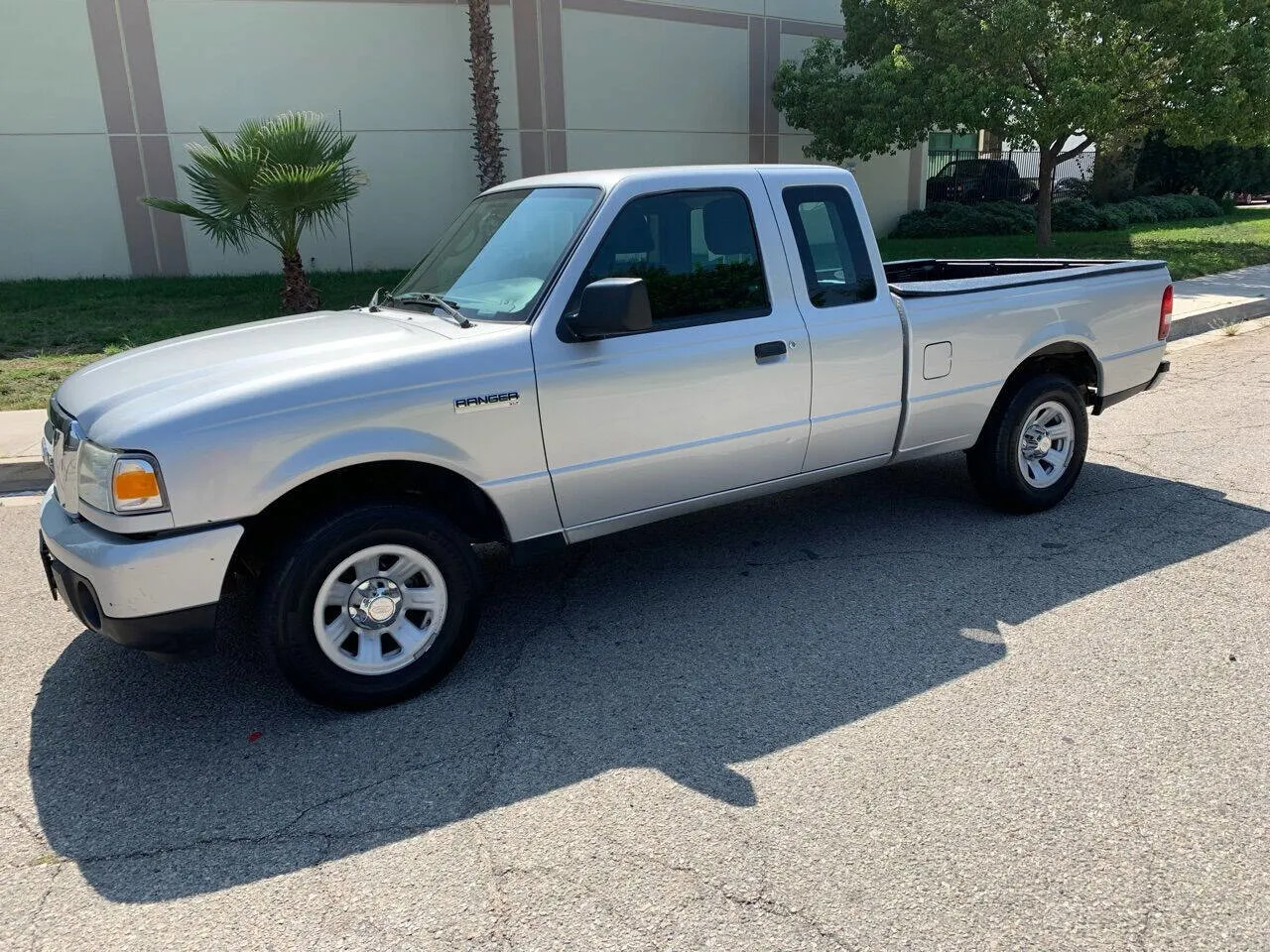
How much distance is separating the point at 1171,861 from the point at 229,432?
323 cm

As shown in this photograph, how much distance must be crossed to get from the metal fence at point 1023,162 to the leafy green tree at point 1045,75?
6.86 metres

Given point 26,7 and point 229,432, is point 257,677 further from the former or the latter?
point 26,7

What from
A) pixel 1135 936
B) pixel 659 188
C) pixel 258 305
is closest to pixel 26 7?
pixel 258 305

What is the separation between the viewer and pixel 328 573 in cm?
364

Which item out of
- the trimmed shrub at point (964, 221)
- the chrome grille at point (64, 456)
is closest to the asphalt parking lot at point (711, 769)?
the chrome grille at point (64, 456)

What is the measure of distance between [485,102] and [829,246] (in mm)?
11916

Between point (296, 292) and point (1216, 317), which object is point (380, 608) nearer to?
point (296, 292)

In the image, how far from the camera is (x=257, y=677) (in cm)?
413

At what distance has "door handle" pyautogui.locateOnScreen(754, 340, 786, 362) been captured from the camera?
4492mm

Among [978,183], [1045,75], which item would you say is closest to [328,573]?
[1045,75]

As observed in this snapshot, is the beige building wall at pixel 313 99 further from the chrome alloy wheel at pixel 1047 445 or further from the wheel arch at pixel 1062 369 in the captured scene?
the chrome alloy wheel at pixel 1047 445

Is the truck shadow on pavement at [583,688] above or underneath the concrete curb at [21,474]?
underneath

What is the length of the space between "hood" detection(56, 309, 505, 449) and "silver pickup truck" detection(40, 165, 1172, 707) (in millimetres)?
19

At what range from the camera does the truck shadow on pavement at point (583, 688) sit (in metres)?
3.20
